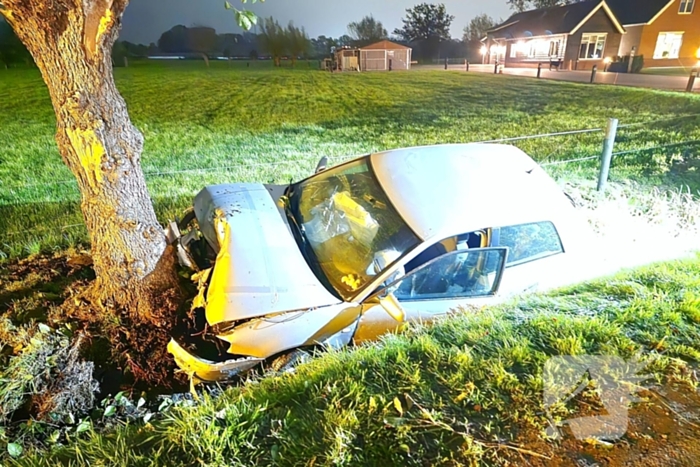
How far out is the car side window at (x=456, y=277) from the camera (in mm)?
2277

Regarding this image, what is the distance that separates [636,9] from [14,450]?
695 centimetres

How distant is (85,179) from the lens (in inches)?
93.1

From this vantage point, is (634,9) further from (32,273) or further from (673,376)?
(32,273)

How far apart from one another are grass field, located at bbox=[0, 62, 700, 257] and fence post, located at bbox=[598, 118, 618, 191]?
1.56ft

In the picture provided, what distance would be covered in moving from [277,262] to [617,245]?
112 inches

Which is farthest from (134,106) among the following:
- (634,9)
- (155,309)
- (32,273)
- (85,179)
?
(634,9)

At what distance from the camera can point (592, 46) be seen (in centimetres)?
556

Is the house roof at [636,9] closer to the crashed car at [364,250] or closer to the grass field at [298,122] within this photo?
the grass field at [298,122]

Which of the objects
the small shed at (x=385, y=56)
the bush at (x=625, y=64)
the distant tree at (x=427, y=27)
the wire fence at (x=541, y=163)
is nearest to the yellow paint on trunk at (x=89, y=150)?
the wire fence at (x=541, y=163)

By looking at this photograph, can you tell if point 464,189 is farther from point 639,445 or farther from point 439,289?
point 639,445

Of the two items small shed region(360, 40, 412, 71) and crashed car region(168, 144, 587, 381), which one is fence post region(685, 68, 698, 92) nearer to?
small shed region(360, 40, 412, 71)

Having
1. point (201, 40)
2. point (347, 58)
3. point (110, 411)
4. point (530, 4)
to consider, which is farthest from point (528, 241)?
point (530, 4)

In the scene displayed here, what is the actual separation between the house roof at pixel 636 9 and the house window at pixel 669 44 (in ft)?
0.94

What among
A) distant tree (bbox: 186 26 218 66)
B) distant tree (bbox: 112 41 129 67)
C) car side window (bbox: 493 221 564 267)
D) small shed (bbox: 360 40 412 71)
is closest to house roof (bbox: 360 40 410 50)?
small shed (bbox: 360 40 412 71)
